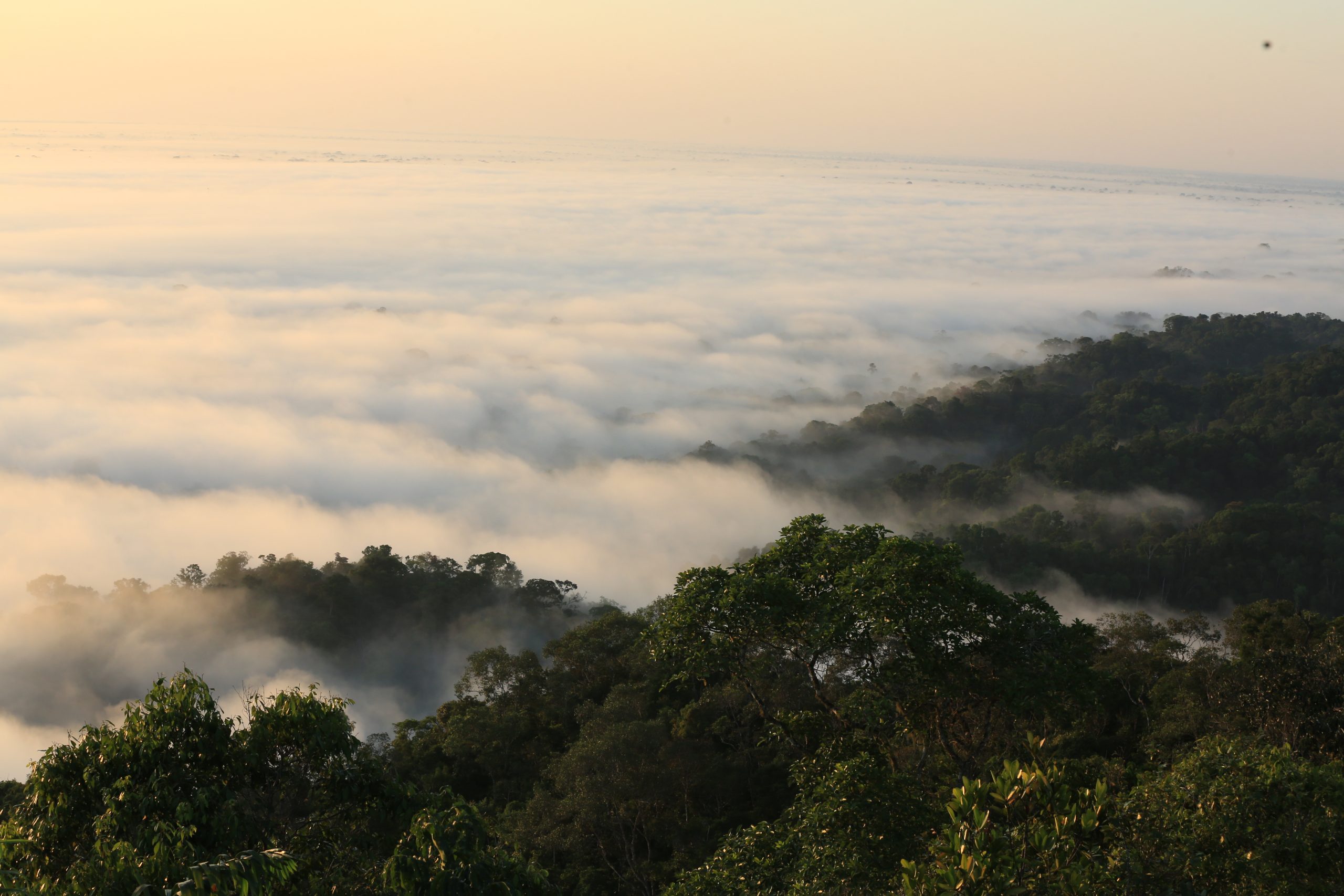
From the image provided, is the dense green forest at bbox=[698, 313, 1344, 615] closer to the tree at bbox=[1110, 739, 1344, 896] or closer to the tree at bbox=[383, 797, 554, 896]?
the tree at bbox=[1110, 739, 1344, 896]

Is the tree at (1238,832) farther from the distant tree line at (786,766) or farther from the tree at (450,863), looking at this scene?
the tree at (450,863)

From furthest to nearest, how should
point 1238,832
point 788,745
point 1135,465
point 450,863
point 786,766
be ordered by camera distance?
point 1135,465 → point 786,766 → point 788,745 → point 1238,832 → point 450,863

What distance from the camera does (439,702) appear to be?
4481cm

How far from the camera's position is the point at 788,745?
18203 millimetres

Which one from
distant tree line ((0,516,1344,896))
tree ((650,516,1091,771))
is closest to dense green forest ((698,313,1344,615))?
distant tree line ((0,516,1344,896))

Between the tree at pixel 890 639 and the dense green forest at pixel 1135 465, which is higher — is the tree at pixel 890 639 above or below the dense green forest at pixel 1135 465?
above

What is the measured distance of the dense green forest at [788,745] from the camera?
749cm

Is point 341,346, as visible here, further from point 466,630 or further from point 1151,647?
point 1151,647

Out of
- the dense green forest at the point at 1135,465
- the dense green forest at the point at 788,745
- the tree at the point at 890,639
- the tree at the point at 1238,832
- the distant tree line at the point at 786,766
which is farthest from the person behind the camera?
the dense green forest at the point at 1135,465

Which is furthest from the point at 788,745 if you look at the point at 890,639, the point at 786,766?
the point at 890,639

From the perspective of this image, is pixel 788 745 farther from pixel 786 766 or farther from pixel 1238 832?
pixel 1238 832

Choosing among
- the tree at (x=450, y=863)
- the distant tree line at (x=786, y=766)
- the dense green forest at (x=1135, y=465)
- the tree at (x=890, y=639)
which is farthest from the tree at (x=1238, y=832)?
the dense green forest at (x=1135, y=465)

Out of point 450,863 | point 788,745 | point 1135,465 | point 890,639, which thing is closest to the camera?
point 450,863

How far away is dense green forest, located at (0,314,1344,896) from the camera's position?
7492 mm
